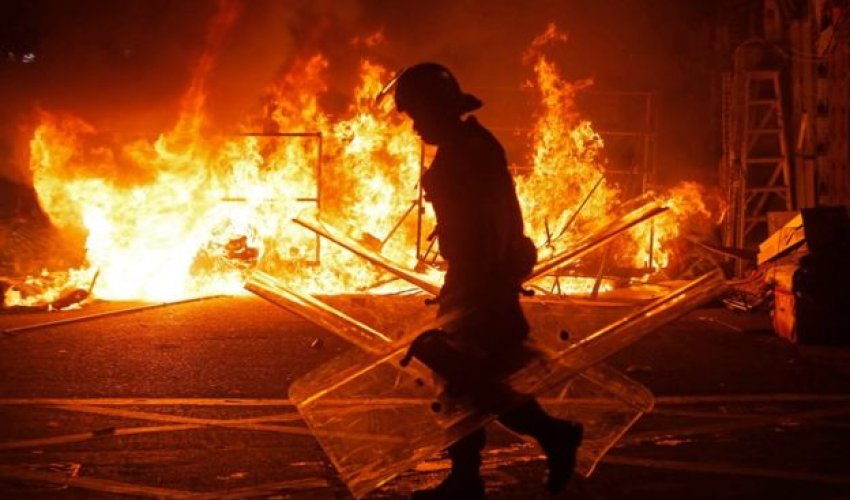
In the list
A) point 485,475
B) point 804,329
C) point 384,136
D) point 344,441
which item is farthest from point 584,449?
point 384,136

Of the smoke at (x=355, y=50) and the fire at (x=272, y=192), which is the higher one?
the smoke at (x=355, y=50)

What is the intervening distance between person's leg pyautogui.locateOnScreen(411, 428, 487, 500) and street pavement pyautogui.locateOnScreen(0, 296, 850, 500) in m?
0.50

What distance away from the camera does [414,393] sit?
7.07 metres

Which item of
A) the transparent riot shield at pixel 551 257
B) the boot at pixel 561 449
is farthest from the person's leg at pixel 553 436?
the transparent riot shield at pixel 551 257

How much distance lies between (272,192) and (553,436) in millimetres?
10275

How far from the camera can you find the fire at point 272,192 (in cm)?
1335

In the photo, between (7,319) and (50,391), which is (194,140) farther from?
(50,391)

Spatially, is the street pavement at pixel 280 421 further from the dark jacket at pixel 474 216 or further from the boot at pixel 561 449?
the dark jacket at pixel 474 216

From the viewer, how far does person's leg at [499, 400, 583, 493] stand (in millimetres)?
4410

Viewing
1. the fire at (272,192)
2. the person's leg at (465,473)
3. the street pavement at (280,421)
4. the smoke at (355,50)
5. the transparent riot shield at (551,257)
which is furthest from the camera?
the smoke at (355,50)

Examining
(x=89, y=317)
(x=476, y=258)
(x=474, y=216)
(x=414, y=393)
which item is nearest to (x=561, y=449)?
(x=476, y=258)

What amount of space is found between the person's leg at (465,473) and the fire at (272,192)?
842 cm

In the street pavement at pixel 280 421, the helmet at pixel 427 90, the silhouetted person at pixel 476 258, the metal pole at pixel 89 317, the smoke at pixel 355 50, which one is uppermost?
the smoke at pixel 355 50

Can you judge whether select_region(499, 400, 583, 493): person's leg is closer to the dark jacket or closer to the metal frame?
the dark jacket
